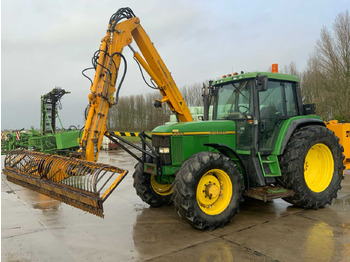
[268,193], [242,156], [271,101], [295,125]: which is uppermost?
[271,101]

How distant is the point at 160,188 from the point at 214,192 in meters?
1.59

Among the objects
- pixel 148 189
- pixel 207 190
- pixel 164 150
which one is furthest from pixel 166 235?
pixel 148 189

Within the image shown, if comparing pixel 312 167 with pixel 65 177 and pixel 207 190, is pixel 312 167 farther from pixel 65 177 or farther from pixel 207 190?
pixel 65 177

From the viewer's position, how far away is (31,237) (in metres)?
4.27

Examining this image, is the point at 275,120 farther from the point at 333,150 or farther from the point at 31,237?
the point at 31,237

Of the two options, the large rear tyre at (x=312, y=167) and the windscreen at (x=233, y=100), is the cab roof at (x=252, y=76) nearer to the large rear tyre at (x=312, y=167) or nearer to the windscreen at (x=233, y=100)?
the windscreen at (x=233, y=100)

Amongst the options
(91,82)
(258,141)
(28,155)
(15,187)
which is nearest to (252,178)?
(258,141)

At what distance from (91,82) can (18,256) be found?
3.04 m

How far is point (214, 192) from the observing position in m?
4.57

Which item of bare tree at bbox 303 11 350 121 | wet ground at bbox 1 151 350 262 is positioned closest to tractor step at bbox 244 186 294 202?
wet ground at bbox 1 151 350 262

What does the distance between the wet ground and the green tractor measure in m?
0.33

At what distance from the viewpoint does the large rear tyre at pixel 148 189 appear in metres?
5.63

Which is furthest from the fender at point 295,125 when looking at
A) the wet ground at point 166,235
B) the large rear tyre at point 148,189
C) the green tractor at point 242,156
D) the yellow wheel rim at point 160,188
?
the large rear tyre at point 148,189

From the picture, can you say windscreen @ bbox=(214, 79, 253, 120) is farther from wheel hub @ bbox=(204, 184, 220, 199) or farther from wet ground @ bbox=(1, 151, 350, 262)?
wet ground @ bbox=(1, 151, 350, 262)
